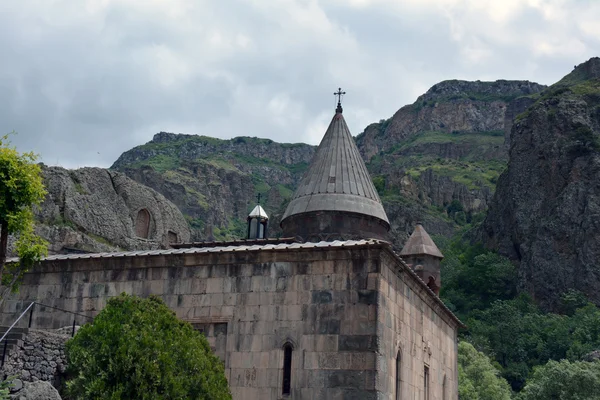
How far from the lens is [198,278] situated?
624 inches

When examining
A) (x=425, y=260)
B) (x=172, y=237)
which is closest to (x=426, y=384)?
(x=425, y=260)

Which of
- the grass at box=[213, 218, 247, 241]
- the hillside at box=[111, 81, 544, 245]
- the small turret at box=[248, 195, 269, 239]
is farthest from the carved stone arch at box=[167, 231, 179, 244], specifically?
the grass at box=[213, 218, 247, 241]

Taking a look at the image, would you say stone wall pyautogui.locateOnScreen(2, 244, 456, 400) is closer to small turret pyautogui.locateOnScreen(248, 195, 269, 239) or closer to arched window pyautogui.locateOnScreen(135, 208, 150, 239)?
small turret pyautogui.locateOnScreen(248, 195, 269, 239)

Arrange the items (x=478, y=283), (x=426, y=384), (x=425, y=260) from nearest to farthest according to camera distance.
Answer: (x=426, y=384) < (x=425, y=260) < (x=478, y=283)

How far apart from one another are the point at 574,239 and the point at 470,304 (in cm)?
1171

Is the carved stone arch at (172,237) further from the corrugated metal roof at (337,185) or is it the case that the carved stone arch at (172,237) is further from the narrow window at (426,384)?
the narrow window at (426,384)

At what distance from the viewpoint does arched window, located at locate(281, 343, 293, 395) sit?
1438 cm

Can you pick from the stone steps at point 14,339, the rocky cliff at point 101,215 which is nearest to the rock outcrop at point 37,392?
the stone steps at point 14,339

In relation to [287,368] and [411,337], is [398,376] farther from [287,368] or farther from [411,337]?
[287,368]

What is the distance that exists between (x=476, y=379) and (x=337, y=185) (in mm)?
25848

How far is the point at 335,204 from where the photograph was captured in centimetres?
1988

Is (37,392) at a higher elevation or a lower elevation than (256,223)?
lower

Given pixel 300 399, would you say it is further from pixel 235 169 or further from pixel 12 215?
pixel 235 169

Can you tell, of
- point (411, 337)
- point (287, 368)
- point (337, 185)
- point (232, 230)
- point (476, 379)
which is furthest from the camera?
point (232, 230)
